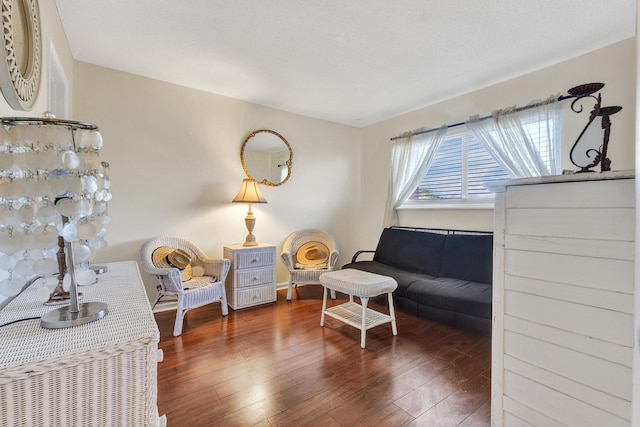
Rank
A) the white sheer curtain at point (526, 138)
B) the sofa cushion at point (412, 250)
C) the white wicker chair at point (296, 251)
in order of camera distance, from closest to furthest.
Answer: the white sheer curtain at point (526, 138) → the sofa cushion at point (412, 250) → the white wicker chair at point (296, 251)

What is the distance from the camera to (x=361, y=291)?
228 cm

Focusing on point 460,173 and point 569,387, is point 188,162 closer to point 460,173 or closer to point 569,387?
point 460,173

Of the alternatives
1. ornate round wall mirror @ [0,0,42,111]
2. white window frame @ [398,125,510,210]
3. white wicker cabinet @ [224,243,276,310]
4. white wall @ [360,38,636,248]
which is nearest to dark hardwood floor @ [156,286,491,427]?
white wicker cabinet @ [224,243,276,310]

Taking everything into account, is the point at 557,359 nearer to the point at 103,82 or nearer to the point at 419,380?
the point at 419,380

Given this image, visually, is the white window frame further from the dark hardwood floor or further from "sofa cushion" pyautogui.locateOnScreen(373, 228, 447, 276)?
the dark hardwood floor

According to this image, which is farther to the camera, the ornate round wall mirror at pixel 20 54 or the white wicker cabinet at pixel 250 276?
the white wicker cabinet at pixel 250 276

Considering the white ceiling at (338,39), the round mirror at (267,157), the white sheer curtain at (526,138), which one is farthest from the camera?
the round mirror at (267,157)

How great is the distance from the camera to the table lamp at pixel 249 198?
128 inches

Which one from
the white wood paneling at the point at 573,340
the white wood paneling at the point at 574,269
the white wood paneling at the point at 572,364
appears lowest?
the white wood paneling at the point at 572,364

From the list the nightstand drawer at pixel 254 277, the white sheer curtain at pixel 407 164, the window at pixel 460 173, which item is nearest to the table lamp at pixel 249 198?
the nightstand drawer at pixel 254 277

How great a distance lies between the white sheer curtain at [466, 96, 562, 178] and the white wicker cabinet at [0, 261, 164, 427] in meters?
3.11

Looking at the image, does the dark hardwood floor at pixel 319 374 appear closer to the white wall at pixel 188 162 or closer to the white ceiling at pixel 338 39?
the white wall at pixel 188 162

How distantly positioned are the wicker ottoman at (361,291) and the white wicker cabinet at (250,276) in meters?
0.87

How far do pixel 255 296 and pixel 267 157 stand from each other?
1.71m
